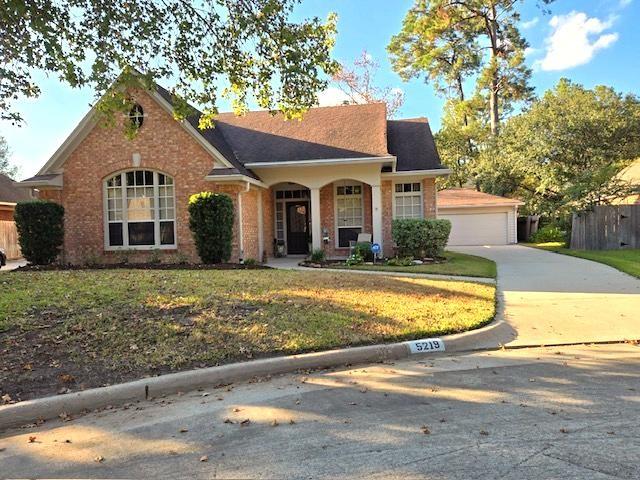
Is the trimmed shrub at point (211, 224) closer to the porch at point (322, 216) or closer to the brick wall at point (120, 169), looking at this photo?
the brick wall at point (120, 169)

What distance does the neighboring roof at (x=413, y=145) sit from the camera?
59.1 ft

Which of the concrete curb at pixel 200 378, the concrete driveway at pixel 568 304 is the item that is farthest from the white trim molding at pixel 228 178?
the concrete curb at pixel 200 378

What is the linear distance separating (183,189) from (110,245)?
9.95ft

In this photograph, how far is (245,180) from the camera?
50.8ft

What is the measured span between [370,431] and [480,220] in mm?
28504

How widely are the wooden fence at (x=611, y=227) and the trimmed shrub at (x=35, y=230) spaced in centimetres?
2098

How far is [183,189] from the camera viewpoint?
15812 millimetres

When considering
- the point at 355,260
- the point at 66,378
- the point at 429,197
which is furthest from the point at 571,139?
the point at 66,378

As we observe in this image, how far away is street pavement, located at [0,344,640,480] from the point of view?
350 cm

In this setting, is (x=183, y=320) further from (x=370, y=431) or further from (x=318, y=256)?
(x=318, y=256)

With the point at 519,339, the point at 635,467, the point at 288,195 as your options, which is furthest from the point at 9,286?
the point at 288,195

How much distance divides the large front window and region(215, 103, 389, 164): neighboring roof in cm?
160

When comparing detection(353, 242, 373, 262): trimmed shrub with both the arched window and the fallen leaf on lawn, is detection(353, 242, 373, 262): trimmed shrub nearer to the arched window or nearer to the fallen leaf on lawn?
the arched window

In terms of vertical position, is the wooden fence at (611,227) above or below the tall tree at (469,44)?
below
